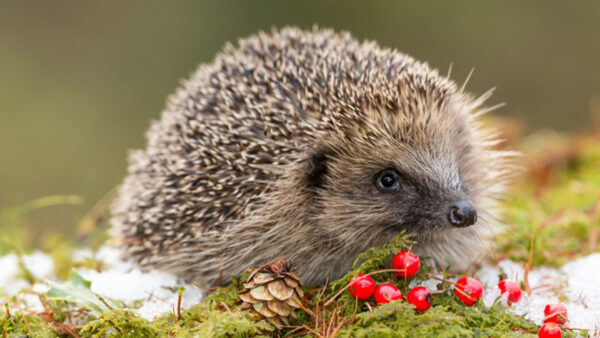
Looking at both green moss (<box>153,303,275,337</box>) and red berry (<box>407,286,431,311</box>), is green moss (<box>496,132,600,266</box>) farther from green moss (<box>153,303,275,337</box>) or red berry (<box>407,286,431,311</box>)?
green moss (<box>153,303,275,337</box>)

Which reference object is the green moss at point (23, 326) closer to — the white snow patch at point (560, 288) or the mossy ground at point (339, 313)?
the mossy ground at point (339, 313)

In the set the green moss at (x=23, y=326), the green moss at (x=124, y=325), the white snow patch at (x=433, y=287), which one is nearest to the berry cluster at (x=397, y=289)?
the white snow patch at (x=433, y=287)

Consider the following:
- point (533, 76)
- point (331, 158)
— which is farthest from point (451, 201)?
point (533, 76)

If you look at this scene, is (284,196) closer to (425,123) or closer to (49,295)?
(425,123)

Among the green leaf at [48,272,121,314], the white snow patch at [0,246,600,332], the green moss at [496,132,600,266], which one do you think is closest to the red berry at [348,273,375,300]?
the white snow patch at [0,246,600,332]

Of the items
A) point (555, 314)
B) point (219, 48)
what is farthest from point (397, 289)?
point (219, 48)
